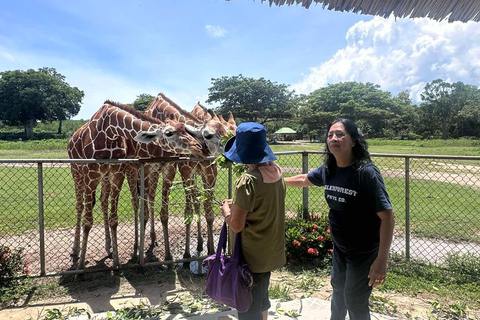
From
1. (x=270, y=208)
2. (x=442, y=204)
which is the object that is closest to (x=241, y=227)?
(x=270, y=208)

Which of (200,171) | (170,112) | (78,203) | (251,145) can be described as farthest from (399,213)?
(78,203)

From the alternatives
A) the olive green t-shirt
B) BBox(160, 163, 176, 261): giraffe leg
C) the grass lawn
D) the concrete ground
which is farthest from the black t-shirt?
the grass lawn

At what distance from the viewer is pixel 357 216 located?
83.4 inches

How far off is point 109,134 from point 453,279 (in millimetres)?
5064

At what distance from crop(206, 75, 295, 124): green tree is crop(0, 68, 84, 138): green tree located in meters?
26.9

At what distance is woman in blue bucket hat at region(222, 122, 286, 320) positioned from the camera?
1.98 metres

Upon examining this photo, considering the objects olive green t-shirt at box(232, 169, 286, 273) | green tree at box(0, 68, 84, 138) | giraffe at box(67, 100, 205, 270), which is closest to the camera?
olive green t-shirt at box(232, 169, 286, 273)

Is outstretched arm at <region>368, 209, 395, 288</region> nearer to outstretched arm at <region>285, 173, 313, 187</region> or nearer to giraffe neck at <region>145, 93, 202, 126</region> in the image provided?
outstretched arm at <region>285, 173, 313, 187</region>

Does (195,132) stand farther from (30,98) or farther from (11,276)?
(30,98)

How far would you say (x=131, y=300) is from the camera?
3.59 m

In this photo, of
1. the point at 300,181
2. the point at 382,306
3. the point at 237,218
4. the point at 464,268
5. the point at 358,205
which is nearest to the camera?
the point at 237,218

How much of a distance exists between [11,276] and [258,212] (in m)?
3.47

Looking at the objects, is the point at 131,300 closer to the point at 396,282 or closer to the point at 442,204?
the point at 396,282

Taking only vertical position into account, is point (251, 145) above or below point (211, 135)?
below
